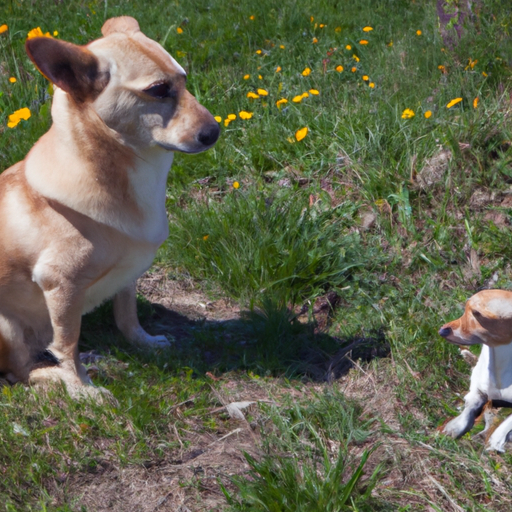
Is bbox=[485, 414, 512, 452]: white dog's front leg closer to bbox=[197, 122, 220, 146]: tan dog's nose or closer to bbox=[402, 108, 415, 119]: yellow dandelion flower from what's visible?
bbox=[197, 122, 220, 146]: tan dog's nose

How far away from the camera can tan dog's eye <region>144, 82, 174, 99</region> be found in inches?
97.7

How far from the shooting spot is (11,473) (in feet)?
7.63

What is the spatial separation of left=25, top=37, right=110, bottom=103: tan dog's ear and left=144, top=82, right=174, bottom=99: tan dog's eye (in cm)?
17

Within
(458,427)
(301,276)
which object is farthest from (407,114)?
(458,427)

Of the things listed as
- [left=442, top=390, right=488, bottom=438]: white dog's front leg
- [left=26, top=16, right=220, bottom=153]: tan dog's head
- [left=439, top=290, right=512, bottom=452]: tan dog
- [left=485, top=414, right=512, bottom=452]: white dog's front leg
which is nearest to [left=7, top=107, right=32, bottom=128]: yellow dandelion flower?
[left=26, top=16, right=220, bottom=153]: tan dog's head

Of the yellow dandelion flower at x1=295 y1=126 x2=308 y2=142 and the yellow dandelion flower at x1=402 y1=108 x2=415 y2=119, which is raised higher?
the yellow dandelion flower at x1=402 y1=108 x2=415 y2=119

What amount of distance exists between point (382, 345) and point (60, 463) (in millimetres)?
1561

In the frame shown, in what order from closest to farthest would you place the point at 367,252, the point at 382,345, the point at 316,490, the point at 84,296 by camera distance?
the point at 316,490 < the point at 84,296 < the point at 382,345 < the point at 367,252

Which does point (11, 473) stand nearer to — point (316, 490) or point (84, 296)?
point (84, 296)

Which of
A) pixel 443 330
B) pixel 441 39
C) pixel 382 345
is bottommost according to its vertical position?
pixel 382 345

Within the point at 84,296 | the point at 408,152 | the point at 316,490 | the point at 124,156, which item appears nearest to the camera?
the point at 316,490

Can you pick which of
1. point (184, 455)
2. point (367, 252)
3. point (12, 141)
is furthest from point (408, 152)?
point (12, 141)

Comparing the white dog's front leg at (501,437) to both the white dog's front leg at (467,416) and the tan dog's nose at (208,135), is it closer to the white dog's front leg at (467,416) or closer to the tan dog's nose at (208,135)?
the white dog's front leg at (467,416)

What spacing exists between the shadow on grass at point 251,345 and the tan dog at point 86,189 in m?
0.37
